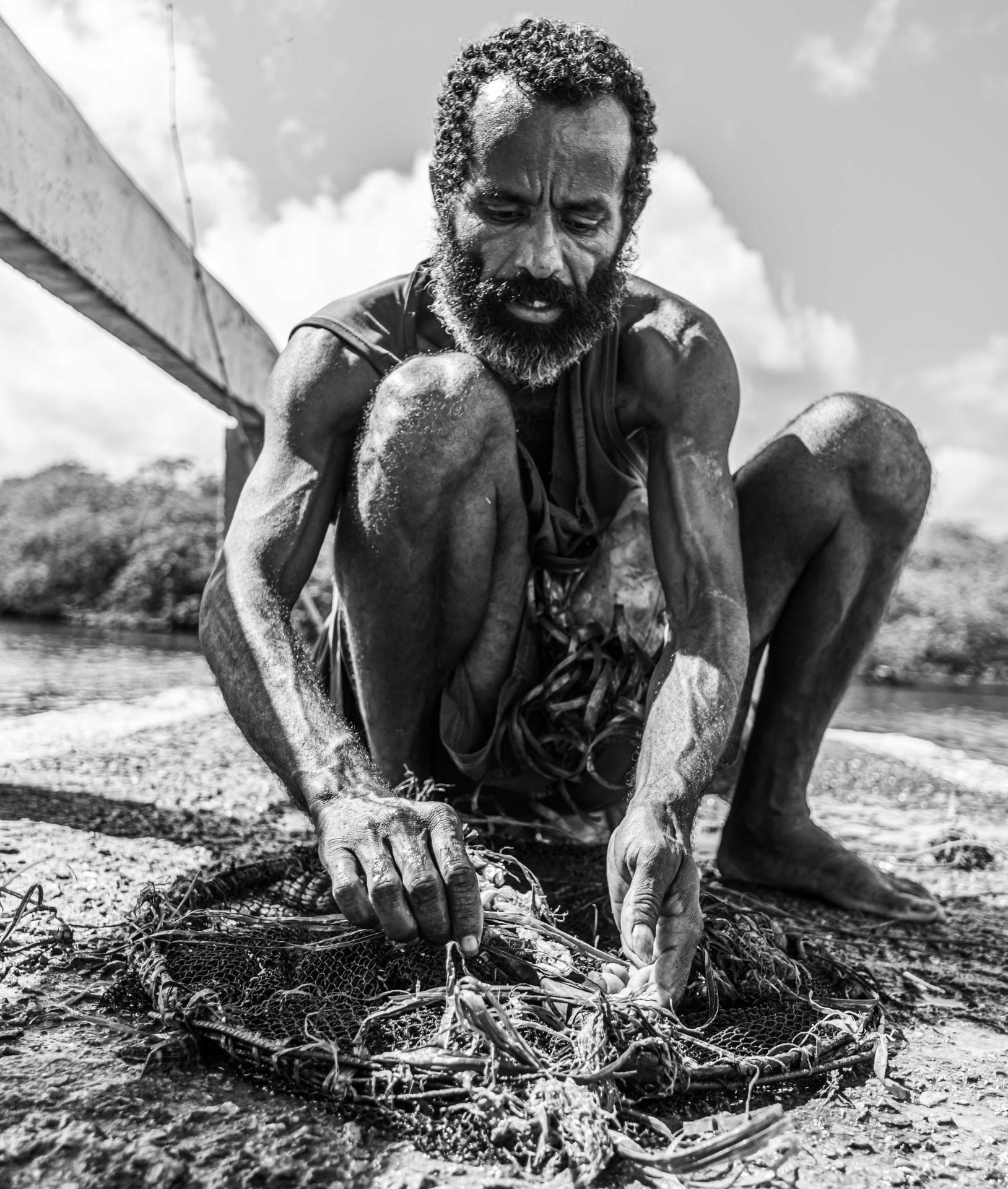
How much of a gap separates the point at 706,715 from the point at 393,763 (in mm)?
684

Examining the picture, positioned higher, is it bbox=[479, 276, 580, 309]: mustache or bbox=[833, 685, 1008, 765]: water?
bbox=[479, 276, 580, 309]: mustache

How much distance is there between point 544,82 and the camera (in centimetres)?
202

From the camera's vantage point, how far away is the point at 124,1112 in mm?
1085

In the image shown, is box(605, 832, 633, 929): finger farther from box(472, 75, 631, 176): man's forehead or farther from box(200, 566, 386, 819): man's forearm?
box(472, 75, 631, 176): man's forehead

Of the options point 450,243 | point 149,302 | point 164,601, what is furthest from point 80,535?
point 450,243

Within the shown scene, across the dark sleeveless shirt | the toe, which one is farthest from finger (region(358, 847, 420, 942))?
the toe

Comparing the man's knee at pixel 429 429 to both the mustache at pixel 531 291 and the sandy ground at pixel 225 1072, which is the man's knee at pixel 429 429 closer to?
the mustache at pixel 531 291

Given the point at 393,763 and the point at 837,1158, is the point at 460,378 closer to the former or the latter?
the point at 393,763

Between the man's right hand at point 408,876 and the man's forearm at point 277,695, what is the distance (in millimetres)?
136

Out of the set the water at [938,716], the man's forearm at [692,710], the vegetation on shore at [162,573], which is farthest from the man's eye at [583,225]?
the vegetation on shore at [162,573]

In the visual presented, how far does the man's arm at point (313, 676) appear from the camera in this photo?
1.33 m

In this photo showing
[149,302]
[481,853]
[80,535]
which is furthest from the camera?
[80,535]

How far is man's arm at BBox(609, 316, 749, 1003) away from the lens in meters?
1.40

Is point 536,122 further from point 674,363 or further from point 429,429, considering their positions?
point 429,429
